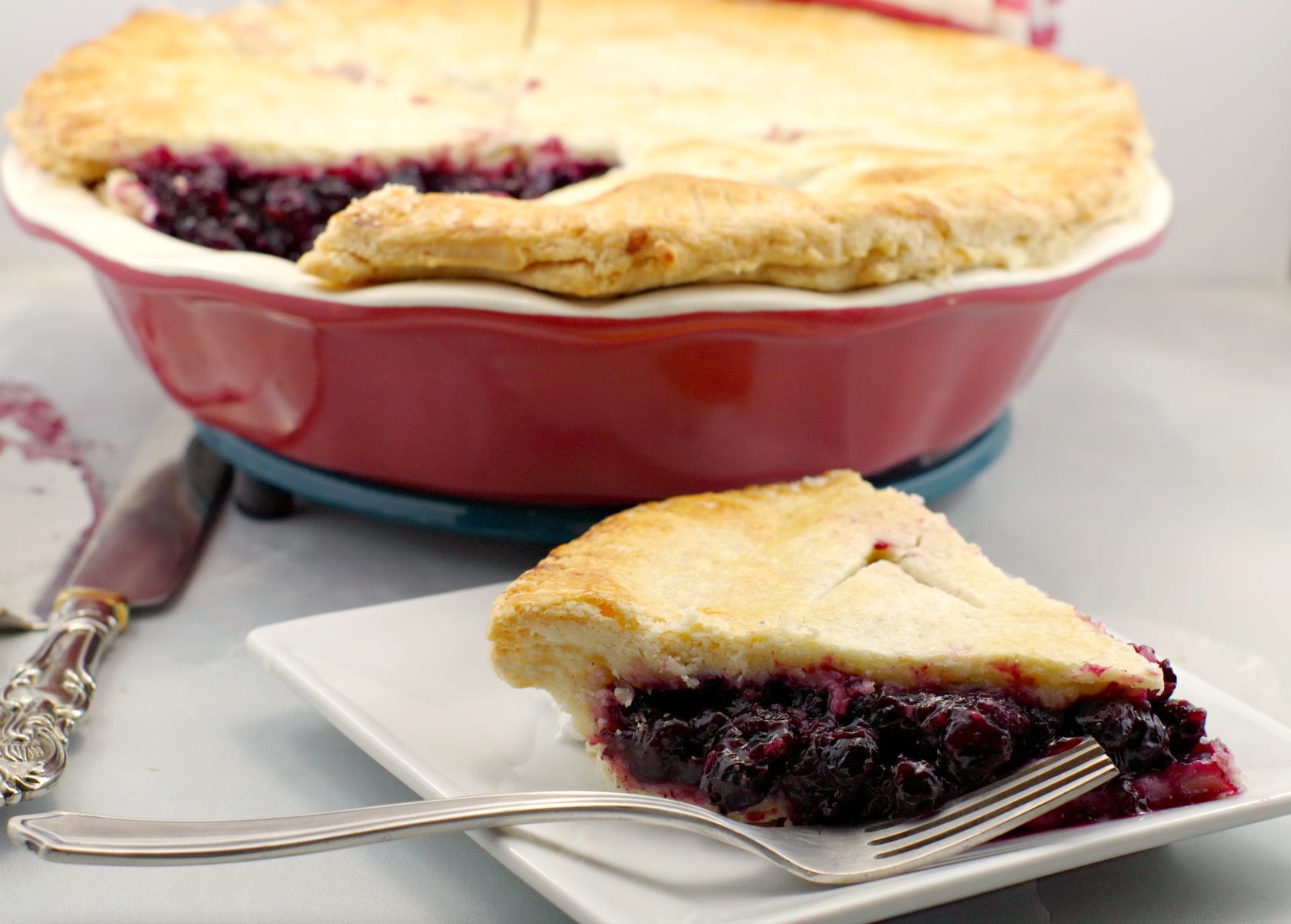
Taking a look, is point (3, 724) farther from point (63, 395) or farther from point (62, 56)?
point (62, 56)

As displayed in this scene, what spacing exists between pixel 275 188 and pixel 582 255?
0.65 metres

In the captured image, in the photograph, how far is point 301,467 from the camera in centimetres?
157

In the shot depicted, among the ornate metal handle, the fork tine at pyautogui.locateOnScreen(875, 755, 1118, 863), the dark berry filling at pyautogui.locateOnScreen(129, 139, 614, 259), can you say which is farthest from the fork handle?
the dark berry filling at pyautogui.locateOnScreen(129, 139, 614, 259)

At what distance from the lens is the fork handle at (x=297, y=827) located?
0.84 metres

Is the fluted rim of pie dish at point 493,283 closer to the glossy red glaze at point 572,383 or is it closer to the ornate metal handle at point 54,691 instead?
the glossy red glaze at point 572,383

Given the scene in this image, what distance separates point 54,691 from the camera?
3.99 ft

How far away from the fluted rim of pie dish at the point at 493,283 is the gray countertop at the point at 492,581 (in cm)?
34

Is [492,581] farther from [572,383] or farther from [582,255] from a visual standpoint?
[582,255]

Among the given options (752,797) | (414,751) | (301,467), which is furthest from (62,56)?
(752,797)

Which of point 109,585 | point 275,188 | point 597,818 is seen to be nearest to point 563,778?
point 597,818

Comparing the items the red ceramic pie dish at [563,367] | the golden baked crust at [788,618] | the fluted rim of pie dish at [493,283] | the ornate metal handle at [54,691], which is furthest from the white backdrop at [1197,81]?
the golden baked crust at [788,618]

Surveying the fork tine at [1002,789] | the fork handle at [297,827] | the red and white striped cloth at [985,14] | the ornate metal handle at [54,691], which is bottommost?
the ornate metal handle at [54,691]

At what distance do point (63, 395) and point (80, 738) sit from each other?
93 centimetres

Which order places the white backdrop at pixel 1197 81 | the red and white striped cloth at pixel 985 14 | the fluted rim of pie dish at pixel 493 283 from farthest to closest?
the white backdrop at pixel 1197 81 < the red and white striped cloth at pixel 985 14 < the fluted rim of pie dish at pixel 493 283
